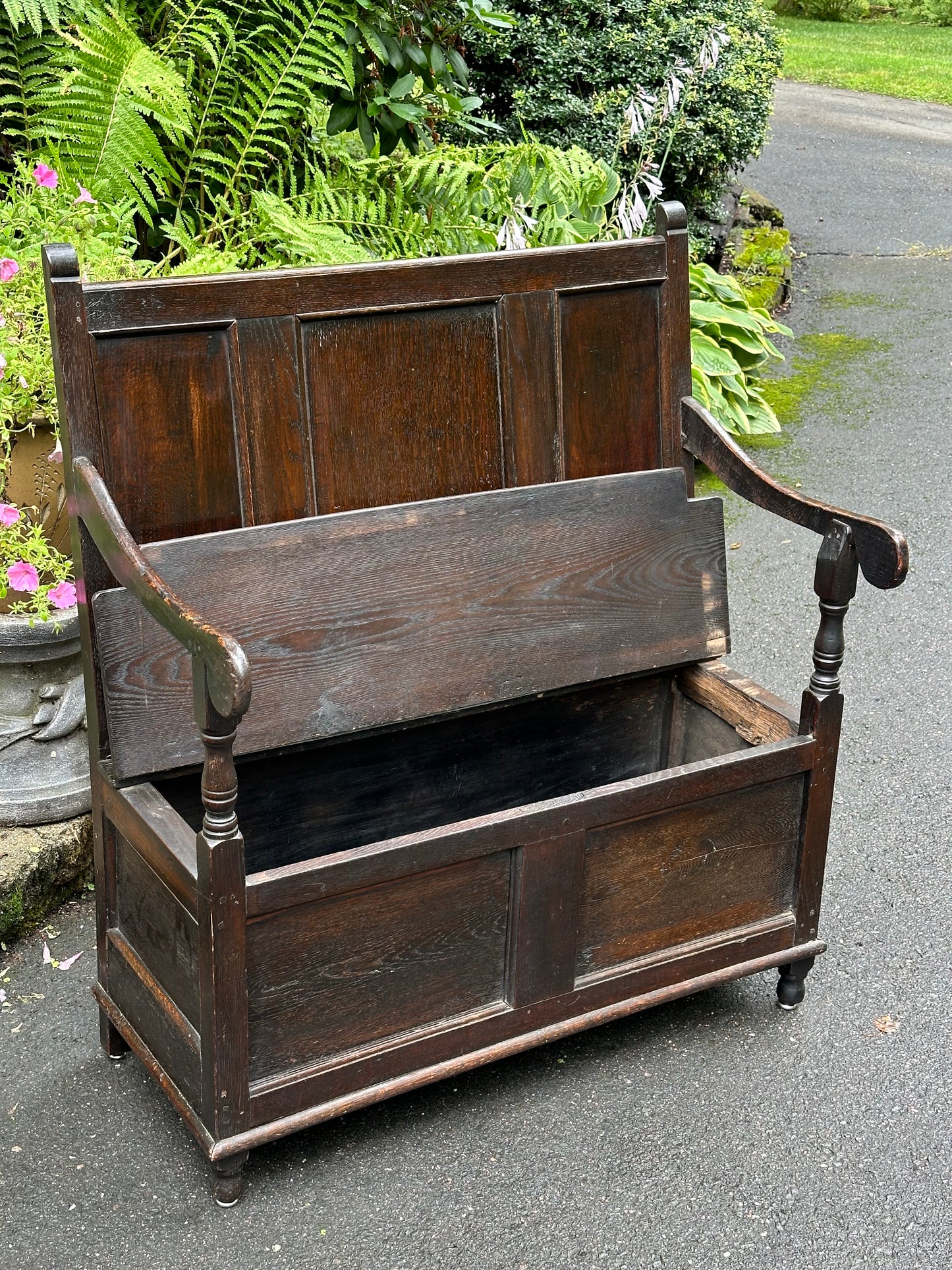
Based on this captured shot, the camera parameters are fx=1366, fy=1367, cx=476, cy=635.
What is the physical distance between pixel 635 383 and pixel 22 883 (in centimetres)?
164

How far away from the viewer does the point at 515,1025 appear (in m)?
2.38

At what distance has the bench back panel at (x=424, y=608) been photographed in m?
2.30

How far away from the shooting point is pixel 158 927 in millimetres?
2248

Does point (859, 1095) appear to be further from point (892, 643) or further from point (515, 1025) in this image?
point (892, 643)

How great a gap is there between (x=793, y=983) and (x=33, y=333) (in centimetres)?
211

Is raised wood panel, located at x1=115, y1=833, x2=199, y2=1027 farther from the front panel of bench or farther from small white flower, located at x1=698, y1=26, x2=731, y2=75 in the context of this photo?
small white flower, located at x1=698, y1=26, x2=731, y2=75

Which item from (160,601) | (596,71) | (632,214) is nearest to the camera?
(160,601)

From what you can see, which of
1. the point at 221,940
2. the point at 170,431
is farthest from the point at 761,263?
the point at 221,940

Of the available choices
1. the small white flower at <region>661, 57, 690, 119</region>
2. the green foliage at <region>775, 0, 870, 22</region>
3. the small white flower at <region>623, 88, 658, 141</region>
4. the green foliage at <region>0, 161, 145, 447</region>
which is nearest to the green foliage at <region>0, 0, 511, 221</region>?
the green foliage at <region>0, 161, 145, 447</region>

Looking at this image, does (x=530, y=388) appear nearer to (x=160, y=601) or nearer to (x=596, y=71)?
(x=160, y=601)

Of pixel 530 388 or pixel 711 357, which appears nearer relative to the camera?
pixel 530 388

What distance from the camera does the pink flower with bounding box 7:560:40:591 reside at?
2695 millimetres

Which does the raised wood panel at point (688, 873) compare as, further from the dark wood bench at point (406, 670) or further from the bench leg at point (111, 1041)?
the bench leg at point (111, 1041)

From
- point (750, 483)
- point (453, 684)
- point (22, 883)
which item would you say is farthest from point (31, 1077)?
point (750, 483)
